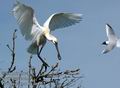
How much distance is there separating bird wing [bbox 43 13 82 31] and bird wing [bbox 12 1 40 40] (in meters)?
0.23

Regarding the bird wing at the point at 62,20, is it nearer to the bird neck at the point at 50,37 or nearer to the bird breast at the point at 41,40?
the bird breast at the point at 41,40

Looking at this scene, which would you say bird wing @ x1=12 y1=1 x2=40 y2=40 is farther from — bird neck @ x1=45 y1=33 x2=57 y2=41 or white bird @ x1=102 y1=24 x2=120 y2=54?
white bird @ x1=102 y1=24 x2=120 y2=54

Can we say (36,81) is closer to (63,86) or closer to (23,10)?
(63,86)

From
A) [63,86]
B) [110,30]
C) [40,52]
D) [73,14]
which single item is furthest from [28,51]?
[110,30]

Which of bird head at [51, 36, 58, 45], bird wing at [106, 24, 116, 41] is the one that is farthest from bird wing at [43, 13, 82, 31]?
bird wing at [106, 24, 116, 41]

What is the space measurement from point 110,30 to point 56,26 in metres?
3.28

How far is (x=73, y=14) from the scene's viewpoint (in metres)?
9.47

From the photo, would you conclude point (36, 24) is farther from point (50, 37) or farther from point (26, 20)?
point (50, 37)

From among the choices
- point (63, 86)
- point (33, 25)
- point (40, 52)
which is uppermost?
point (33, 25)

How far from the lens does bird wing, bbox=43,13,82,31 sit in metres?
9.14

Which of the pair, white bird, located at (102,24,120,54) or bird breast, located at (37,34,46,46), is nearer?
bird breast, located at (37,34,46,46)

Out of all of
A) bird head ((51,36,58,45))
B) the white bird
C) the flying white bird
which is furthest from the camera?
the white bird

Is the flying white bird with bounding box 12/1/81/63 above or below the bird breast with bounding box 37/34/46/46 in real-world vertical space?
above

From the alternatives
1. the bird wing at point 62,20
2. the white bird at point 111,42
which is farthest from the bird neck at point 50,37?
the white bird at point 111,42
